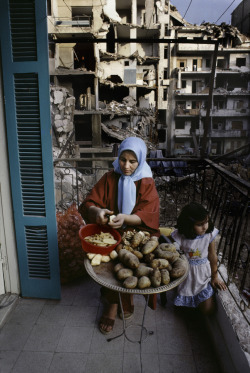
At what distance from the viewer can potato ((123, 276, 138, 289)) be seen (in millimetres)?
1633

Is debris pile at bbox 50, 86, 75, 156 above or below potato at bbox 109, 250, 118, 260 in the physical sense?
above

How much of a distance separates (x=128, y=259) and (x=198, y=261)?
31.6 inches

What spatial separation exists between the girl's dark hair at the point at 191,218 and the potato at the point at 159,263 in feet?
1.71

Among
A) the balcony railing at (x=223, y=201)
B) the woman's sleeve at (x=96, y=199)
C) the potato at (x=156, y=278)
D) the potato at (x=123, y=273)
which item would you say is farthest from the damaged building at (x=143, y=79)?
the potato at (x=156, y=278)

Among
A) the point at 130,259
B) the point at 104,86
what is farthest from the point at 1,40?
the point at 104,86

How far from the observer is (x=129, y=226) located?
232 centimetres

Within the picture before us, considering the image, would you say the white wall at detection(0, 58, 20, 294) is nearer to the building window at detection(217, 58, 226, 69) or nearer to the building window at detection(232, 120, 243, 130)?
the building window at detection(232, 120, 243, 130)

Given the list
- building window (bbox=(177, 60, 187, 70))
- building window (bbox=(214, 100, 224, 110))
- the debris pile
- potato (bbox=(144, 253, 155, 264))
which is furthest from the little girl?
building window (bbox=(177, 60, 187, 70))

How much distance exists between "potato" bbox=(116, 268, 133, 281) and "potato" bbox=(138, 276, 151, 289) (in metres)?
0.09

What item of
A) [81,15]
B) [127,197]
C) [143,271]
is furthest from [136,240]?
[81,15]

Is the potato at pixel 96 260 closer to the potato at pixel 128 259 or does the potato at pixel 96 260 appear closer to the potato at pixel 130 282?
the potato at pixel 128 259

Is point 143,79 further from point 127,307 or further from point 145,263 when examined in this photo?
point 145,263

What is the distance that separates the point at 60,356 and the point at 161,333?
0.87m

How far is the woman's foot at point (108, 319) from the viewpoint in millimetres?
2289
